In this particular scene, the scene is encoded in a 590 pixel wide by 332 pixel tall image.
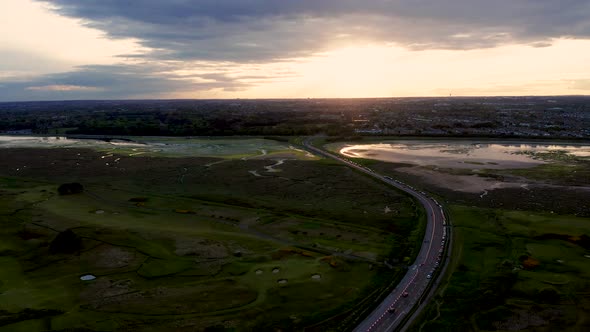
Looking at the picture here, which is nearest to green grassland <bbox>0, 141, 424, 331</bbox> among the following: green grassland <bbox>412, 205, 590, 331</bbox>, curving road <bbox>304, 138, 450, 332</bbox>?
curving road <bbox>304, 138, 450, 332</bbox>

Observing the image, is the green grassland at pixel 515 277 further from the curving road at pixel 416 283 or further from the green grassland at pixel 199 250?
the green grassland at pixel 199 250

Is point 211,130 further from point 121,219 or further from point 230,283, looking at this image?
point 230,283

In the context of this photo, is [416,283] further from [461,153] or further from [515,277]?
[461,153]

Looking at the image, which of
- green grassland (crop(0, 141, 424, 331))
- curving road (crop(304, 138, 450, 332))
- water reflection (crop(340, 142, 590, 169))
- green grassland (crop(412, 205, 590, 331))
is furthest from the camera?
water reflection (crop(340, 142, 590, 169))

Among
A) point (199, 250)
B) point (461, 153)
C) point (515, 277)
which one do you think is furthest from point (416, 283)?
point (461, 153)

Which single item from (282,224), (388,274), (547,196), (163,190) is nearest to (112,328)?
(388,274)

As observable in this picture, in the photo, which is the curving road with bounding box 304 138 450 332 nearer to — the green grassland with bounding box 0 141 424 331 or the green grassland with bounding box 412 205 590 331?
the green grassland with bounding box 412 205 590 331
